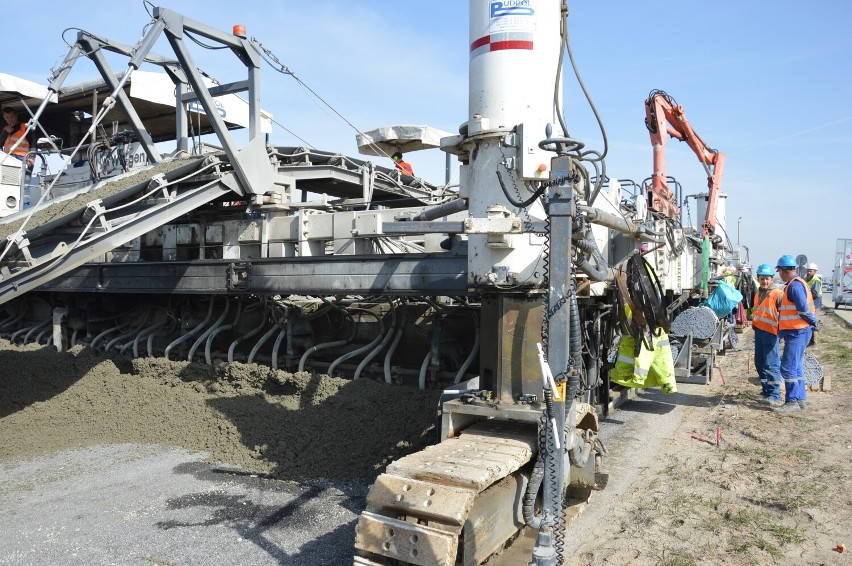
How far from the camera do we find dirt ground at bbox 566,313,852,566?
4.02 m

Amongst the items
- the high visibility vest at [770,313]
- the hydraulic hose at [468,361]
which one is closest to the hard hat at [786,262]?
the high visibility vest at [770,313]

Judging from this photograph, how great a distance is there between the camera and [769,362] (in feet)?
27.3

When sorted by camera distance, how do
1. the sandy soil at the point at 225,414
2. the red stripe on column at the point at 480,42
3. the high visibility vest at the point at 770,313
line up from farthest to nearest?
the high visibility vest at the point at 770,313
the sandy soil at the point at 225,414
the red stripe on column at the point at 480,42

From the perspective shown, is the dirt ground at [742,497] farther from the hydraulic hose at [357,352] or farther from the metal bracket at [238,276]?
the metal bracket at [238,276]

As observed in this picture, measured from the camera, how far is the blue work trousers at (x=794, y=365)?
26.5 feet

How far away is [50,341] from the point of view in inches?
395

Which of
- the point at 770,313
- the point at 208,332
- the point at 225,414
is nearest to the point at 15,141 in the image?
the point at 208,332

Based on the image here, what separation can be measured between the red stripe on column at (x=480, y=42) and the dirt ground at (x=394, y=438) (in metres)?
3.14

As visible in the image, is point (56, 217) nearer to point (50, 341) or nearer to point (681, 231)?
point (50, 341)

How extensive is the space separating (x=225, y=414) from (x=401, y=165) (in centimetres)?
588

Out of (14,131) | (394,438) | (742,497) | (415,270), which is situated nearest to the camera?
(742,497)

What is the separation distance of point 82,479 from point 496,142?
14.0ft

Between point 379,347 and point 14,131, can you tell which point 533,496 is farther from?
point 14,131

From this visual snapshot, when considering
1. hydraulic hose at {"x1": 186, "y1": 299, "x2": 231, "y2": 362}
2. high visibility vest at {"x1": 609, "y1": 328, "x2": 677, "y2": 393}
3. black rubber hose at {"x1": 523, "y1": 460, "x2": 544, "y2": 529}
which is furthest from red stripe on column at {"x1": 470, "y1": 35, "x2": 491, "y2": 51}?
hydraulic hose at {"x1": 186, "y1": 299, "x2": 231, "y2": 362}
